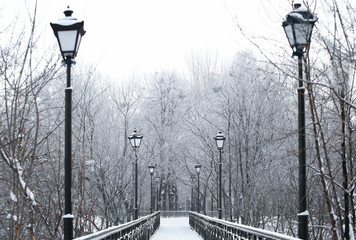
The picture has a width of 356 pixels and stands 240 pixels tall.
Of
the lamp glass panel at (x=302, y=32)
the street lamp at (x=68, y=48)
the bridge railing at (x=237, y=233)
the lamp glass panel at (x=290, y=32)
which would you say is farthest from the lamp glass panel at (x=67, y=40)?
the bridge railing at (x=237, y=233)

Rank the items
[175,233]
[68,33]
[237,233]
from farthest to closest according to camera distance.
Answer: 1. [175,233]
2. [237,233]
3. [68,33]

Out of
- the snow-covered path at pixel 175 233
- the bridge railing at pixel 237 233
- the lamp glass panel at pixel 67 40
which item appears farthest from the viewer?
the snow-covered path at pixel 175 233

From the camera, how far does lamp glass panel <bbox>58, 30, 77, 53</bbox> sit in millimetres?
7922

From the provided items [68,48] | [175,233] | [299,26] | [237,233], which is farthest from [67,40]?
[175,233]

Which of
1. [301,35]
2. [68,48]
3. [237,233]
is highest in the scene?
[301,35]

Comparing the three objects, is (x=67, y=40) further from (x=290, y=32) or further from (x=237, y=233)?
(x=237, y=233)

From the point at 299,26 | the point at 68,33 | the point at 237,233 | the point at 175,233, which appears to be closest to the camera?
the point at 299,26

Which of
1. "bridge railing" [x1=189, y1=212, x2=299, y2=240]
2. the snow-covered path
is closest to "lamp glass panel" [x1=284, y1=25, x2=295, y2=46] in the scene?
"bridge railing" [x1=189, y1=212, x2=299, y2=240]

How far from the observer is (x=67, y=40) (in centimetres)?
798

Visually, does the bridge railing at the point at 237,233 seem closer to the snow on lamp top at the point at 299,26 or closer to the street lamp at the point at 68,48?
the snow on lamp top at the point at 299,26

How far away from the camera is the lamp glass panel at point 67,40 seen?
7.92 m

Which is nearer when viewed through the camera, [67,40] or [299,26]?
[299,26]

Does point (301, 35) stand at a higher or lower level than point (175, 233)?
higher

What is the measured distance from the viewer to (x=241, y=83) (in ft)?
97.1
